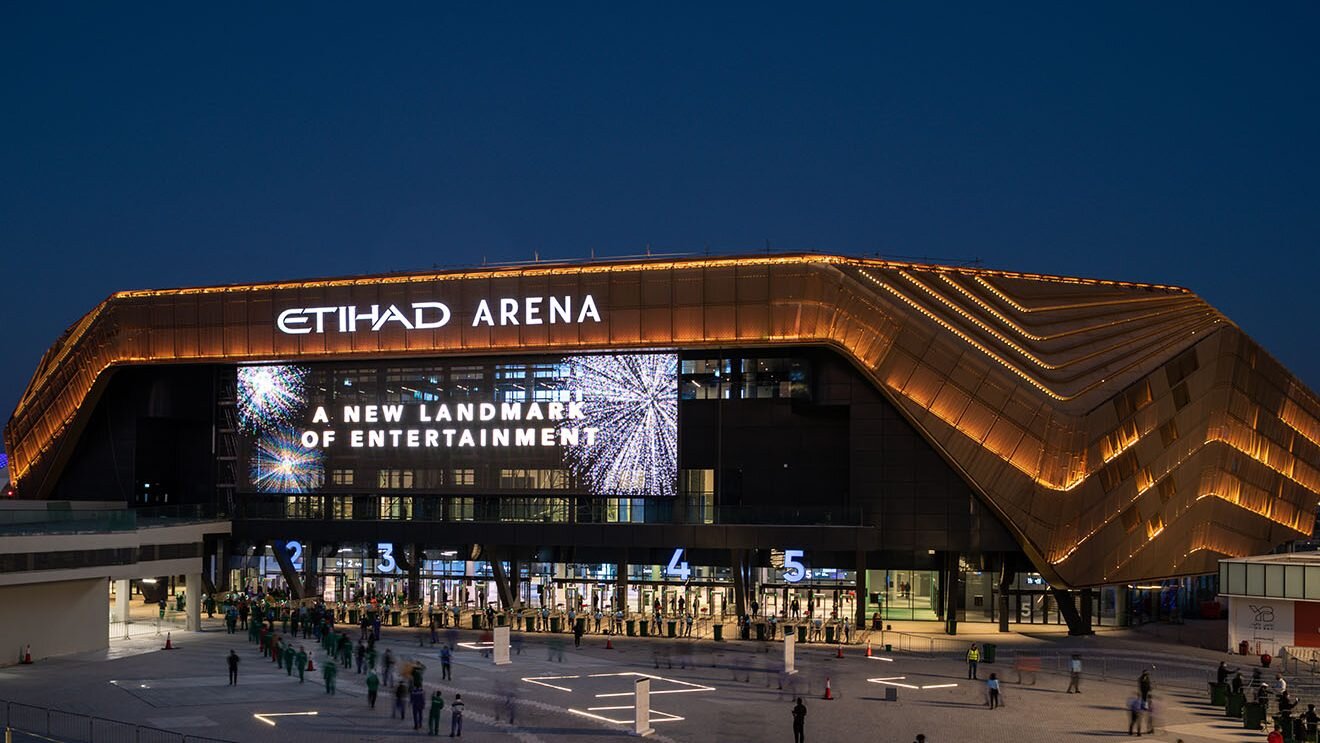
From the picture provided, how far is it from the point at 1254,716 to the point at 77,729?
3199cm

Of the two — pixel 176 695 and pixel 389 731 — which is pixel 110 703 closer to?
pixel 176 695

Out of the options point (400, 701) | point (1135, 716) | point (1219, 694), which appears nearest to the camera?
point (1135, 716)

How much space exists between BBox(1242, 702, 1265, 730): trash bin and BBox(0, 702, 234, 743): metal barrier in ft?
89.9

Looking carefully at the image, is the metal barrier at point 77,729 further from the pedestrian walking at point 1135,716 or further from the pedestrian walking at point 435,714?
the pedestrian walking at point 1135,716

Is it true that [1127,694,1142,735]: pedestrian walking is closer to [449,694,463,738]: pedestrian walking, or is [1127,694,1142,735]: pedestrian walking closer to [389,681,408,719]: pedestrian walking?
[449,694,463,738]: pedestrian walking

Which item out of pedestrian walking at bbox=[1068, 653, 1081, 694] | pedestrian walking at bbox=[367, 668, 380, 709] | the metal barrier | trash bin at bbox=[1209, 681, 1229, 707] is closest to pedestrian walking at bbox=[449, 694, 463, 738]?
pedestrian walking at bbox=[367, 668, 380, 709]

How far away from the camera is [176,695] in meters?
43.2

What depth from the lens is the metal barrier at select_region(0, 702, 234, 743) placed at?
35000 mm

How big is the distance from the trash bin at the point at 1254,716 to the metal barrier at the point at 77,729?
89.9ft

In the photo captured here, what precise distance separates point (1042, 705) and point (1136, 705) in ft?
17.7

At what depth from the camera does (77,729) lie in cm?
3712

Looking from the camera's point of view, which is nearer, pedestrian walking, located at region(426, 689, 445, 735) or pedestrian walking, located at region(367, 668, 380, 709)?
pedestrian walking, located at region(426, 689, 445, 735)

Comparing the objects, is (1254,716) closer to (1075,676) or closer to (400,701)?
(1075,676)

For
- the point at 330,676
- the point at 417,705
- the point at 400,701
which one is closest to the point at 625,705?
the point at 400,701
